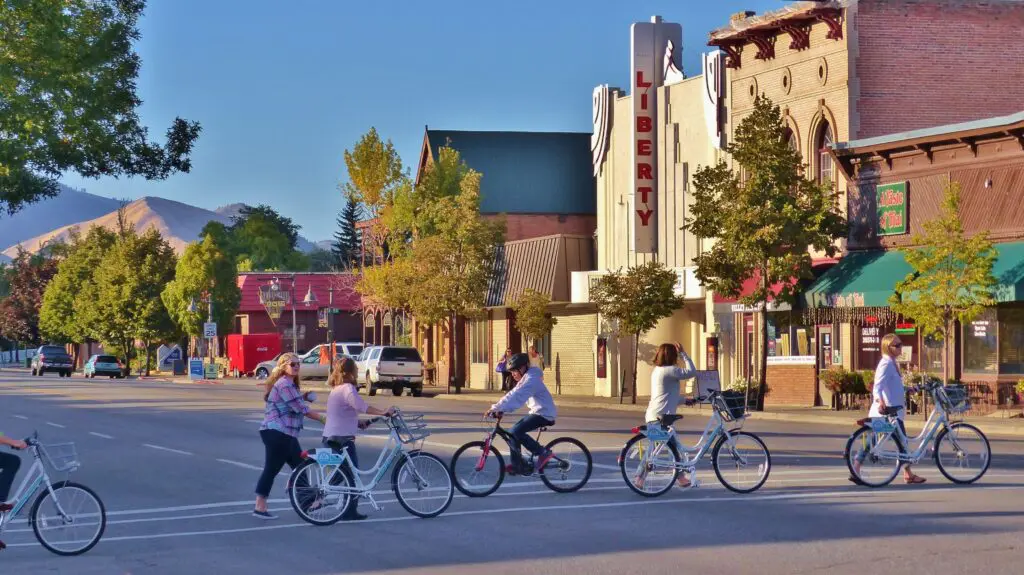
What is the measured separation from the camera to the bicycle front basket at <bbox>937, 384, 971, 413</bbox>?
17.7 meters

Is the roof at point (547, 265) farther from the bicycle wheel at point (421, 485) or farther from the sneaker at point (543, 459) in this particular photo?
the bicycle wheel at point (421, 485)

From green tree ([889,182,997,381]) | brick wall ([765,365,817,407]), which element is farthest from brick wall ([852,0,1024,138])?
brick wall ([765,365,817,407])

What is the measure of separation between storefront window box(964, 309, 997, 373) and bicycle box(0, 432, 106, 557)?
2563cm

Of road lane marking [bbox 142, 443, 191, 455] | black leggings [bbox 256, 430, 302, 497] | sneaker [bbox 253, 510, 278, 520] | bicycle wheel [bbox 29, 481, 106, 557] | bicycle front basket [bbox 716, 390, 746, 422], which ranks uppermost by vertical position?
bicycle front basket [bbox 716, 390, 746, 422]

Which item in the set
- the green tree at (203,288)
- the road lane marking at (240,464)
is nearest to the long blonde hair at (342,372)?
the road lane marking at (240,464)

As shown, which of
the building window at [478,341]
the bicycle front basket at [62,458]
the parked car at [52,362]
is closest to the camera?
the bicycle front basket at [62,458]

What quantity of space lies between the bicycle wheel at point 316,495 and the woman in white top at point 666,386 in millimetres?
3891

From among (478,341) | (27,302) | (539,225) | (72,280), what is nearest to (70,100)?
(478,341)

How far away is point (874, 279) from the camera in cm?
3694

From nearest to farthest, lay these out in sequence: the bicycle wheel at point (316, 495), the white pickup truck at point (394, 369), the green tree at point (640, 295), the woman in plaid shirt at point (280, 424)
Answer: the bicycle wheel at point (316, 495)
the woman in plaid shirt at point (280, 424)
the green tree at point (640, 295)
the white pickup truck at point (394, 369)

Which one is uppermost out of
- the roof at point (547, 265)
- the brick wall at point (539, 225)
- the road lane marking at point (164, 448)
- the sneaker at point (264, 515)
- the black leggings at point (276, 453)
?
the brick wall at point (539, 225)

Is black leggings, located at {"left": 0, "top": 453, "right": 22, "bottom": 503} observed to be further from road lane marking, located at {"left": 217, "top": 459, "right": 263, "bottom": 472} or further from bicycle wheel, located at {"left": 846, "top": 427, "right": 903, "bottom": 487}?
bicycle wheel, located at {"left": 846, "top": 427, "right": 903, "bottom": 487}

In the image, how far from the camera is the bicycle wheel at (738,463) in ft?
56.4

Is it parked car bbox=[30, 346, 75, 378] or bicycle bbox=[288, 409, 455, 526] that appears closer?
bicycle bbox=[288, 409, 455, 526]
